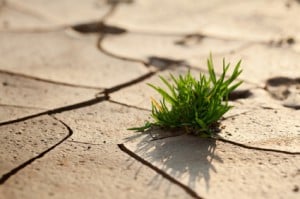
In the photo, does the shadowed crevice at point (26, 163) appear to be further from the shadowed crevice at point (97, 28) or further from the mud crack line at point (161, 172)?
the shadowed crevice at point (97, 28)

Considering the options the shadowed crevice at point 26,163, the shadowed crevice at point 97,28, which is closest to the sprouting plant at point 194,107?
the shadowed crevice at point 26,163

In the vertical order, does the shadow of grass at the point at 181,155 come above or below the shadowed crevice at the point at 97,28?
below

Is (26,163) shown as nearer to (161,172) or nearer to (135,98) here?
(161,172)

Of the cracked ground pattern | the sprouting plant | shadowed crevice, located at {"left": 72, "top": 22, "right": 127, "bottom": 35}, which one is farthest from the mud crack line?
shadowed crevice, located at {"left": 72, "top": 22, "right": 127, "bottom": 35}

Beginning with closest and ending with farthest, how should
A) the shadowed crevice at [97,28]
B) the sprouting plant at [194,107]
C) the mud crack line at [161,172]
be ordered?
1. the mud crack line at [161,172]
2. the sprouting plant at [194,107]
3. the shadowed crevice at [97,28]

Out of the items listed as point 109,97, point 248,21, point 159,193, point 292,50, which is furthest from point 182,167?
point 248,21

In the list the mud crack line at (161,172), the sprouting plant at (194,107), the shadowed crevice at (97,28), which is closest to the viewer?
the mud crack line at (161,172)

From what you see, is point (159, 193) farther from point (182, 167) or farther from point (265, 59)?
point (265, 59)

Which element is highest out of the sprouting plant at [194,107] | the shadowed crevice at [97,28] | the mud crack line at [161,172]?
the shadowed crevice at [97,28]

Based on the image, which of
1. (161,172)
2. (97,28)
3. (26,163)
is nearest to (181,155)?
(161,172)
